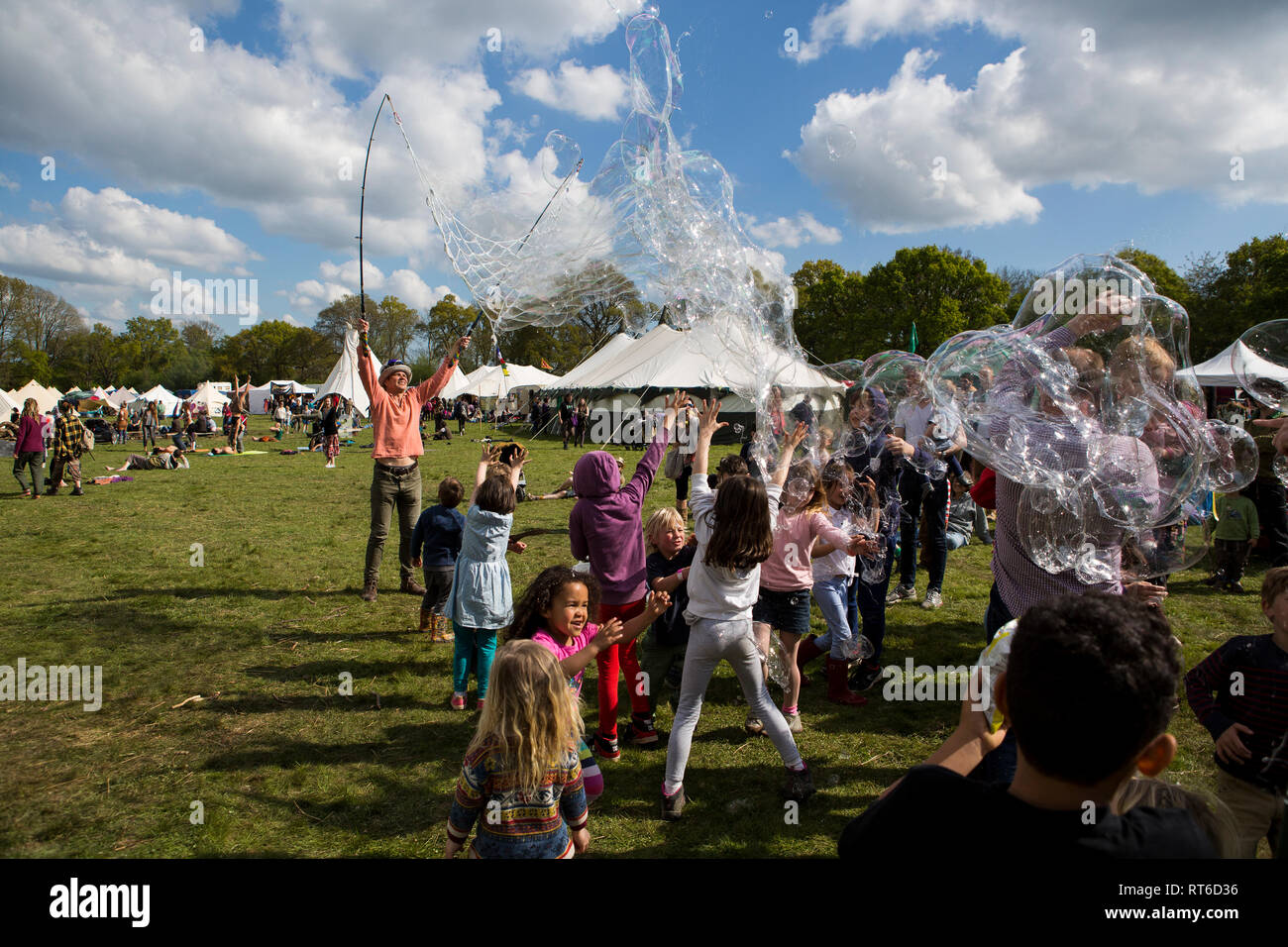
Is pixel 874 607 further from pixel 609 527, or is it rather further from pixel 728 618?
pixel 609 527

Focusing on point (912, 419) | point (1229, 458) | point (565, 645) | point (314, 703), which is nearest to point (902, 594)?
point (912, 419)

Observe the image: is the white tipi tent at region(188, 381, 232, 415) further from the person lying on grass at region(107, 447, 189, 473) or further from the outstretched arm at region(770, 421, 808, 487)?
the outstretched arm at region(770, 421, 808, 487)

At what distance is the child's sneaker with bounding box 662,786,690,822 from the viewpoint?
145 inches

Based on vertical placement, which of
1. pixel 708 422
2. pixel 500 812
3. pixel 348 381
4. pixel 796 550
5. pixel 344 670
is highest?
pixel 348 381

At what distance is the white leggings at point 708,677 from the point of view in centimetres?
367

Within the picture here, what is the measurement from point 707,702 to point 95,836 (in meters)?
3.65

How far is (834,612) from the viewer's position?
4.98 m

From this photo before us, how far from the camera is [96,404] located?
38281mm

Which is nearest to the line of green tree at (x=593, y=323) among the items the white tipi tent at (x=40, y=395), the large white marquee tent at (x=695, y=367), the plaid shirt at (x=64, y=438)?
the large white marquee tent at (x=695, y=367)

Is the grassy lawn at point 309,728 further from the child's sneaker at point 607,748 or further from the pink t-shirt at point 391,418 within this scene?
the pink t-shirt at point 391,418

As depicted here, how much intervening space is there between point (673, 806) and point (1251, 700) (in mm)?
2604

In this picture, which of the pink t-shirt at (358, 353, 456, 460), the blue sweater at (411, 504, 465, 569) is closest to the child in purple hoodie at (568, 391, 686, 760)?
the blue sweater at (411, 504, 465, 569)

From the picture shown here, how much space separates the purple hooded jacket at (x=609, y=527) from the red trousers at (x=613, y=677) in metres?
0.07
